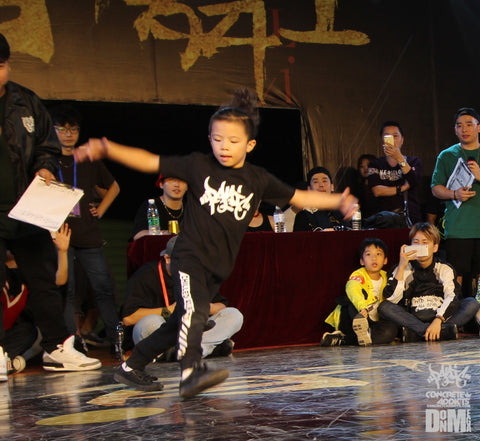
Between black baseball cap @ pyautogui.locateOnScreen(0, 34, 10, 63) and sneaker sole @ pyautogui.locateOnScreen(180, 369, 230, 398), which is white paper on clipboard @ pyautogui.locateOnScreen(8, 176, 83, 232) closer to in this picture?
black baseball cap @ pyautogui.locateOnScreen(0, 34, 10, 63)

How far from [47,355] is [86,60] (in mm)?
3154

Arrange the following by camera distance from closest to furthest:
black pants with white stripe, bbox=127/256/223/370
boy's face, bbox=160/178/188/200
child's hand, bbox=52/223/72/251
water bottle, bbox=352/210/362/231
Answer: black pants with white stripe, bbox=127/256/223/370 → child's hand, bbox=52/223/72/251 → boy's face, bbox=160/178/188/200 → water bottle, bbox=352/210/362/231

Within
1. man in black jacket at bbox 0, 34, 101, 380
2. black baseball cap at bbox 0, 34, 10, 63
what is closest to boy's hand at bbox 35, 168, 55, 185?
man in black jacket at bbox 0, 34, 101, 380

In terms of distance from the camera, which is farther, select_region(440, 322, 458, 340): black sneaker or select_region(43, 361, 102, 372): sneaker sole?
select_region(440, 322, 458, 340): black sneaker

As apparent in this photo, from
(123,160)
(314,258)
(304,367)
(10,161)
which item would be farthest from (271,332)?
(123,160)

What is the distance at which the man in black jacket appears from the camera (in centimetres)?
398

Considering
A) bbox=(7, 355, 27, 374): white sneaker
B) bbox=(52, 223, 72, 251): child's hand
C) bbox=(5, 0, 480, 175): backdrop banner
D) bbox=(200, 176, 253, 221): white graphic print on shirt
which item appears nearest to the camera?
bbox=(200, 176, 253, 221): white graphic print on shirt

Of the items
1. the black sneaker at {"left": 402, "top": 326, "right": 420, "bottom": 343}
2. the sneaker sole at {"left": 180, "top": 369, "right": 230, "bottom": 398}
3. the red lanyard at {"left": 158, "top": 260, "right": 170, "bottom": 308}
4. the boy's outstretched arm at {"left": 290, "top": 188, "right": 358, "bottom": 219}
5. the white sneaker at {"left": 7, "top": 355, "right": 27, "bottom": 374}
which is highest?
the boy's outstretched arm at {"left": 290, "top": 188, "right": 358, "bottom": 219}

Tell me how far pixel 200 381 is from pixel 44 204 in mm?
1554

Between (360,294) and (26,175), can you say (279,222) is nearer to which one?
(360,294)

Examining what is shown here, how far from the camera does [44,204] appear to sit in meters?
3.86

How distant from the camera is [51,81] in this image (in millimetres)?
6441

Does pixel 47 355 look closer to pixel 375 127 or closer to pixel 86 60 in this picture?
pixel 86 60

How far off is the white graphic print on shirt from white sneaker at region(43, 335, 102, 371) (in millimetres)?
1811
